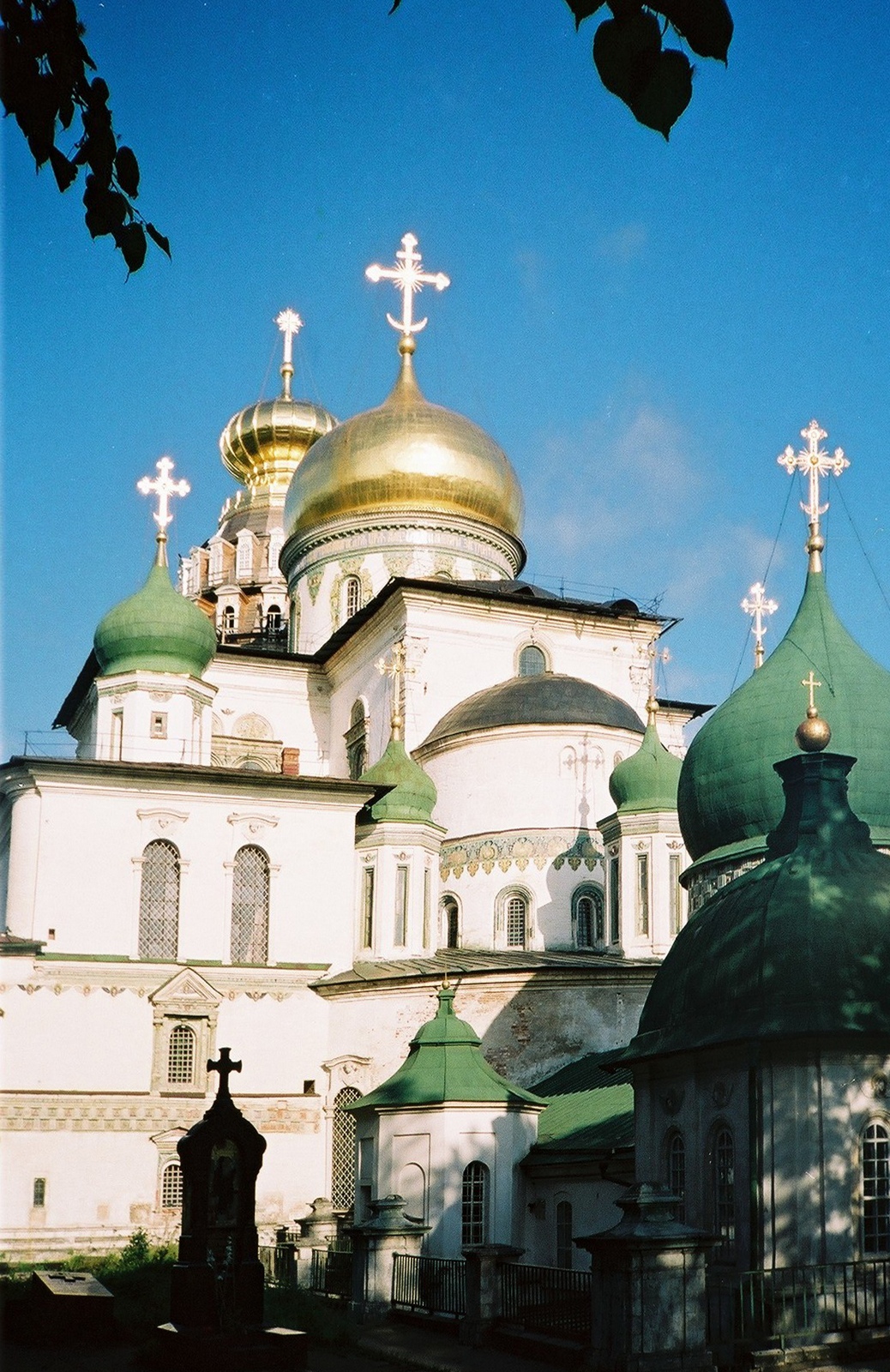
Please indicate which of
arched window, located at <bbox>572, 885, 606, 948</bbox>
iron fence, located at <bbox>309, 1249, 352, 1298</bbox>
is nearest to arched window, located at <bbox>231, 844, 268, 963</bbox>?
arched window, located at <bbox>572, 885, 606, 948</bbox>

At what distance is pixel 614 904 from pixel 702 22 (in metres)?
28.0

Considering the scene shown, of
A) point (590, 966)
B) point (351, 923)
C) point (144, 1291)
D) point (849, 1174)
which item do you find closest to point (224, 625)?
point (351, 923)

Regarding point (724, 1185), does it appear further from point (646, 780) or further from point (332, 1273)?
point (646, 780)

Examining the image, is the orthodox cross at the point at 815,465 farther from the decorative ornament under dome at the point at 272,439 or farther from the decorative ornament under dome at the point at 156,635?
the decorative ornament under dome at the point at 272,439

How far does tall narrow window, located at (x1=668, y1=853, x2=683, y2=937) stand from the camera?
3052 centimetres

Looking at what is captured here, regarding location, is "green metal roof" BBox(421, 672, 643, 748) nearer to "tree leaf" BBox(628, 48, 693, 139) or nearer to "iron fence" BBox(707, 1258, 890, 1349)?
"iron fence" BBox(707, 1258, 890, 1349)

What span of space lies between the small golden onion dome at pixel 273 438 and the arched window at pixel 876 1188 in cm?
4321

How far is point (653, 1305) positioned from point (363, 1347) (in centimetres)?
450

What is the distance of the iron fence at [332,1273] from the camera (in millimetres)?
21672

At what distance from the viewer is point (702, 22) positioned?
4.14 meters

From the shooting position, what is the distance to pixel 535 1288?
17.6 metres

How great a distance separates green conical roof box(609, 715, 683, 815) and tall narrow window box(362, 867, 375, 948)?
4774 millimetres

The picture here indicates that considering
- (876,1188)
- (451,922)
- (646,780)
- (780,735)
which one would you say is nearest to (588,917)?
(451,922)

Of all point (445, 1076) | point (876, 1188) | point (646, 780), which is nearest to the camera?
point (876, 1188)
